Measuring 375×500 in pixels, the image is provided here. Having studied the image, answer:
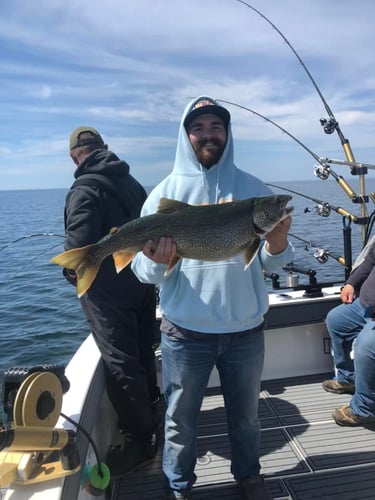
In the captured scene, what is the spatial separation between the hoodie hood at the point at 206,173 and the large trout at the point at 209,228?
0.27 metres

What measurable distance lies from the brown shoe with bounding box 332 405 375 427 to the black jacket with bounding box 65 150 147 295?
2184 mm

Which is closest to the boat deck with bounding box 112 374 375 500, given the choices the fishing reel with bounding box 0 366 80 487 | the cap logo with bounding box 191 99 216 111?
the fishing reel with bounding box 0 366 80 487

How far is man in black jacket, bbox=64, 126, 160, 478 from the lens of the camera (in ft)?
10.3

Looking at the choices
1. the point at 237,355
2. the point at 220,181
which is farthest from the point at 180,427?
the point at 220,181

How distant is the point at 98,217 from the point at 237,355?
1.42 metres

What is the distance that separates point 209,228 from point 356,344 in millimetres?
1933

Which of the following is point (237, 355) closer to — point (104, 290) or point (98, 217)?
point (104, 290)

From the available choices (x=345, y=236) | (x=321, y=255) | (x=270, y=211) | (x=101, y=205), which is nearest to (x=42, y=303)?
(x=321, y=255)

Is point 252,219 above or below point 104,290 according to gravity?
above

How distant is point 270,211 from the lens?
7.73 feet

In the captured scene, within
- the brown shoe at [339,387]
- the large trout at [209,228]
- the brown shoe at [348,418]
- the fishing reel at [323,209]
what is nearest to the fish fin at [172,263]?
the large trout at [209,228]

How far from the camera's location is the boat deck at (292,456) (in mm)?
3096

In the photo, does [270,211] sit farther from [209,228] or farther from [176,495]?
[176,495]

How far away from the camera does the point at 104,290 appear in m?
3.17
